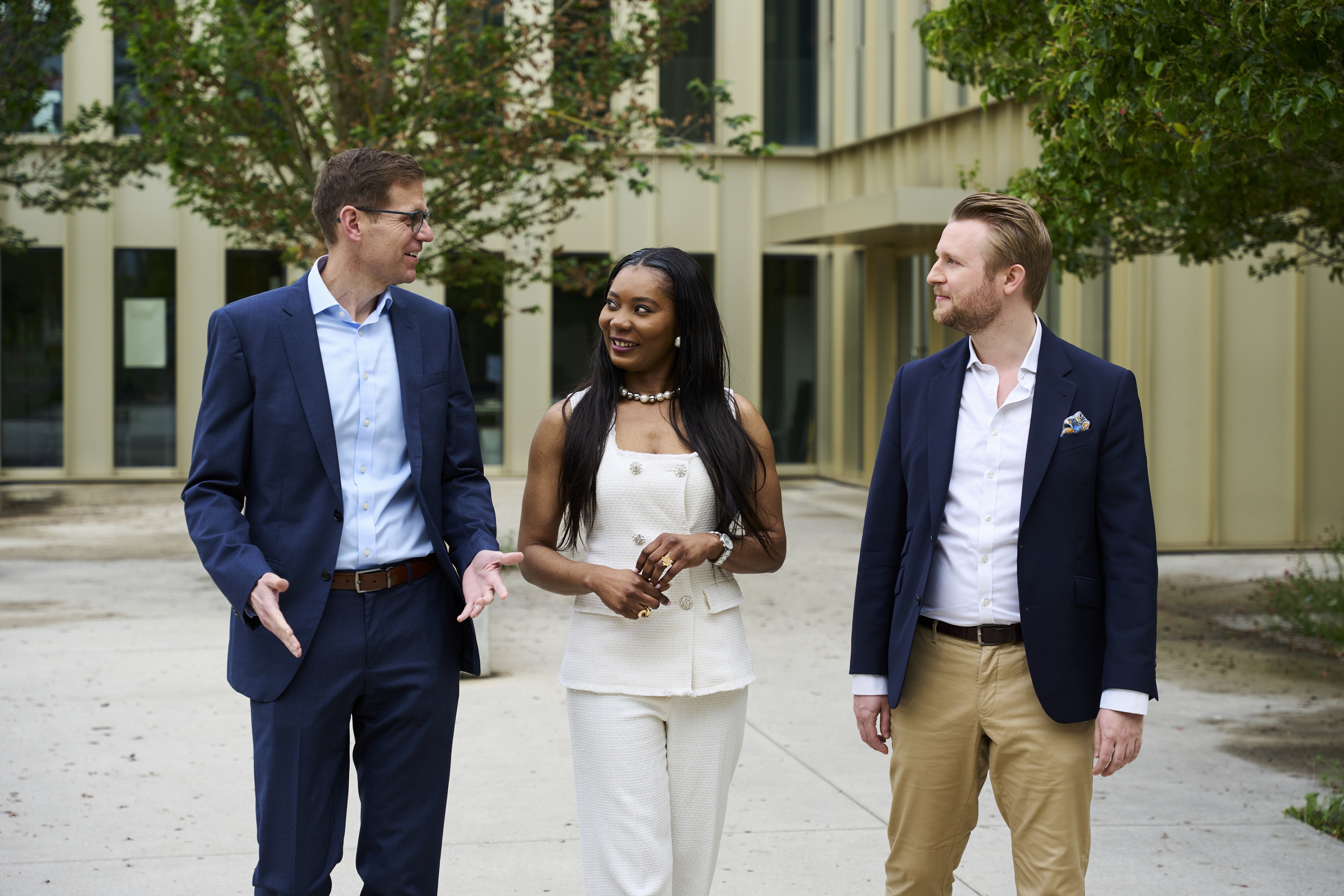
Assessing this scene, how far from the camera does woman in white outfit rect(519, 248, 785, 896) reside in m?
3.25

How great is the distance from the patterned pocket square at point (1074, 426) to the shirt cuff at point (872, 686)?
73 cm

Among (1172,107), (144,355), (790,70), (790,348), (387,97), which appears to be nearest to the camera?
(1172,107)

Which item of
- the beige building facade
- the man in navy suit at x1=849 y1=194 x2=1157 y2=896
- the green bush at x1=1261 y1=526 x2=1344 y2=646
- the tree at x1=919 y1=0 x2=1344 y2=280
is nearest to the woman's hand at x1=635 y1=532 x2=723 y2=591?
the man in navy suit at x1=849 y1=194 x2=1157 y2=896

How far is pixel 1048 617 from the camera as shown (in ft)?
10.3

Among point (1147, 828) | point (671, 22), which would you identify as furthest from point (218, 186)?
point (1147, 828)

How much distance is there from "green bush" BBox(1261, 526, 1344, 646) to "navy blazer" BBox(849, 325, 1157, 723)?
6661 millimetres

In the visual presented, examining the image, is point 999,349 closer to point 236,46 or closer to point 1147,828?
point 1147,828

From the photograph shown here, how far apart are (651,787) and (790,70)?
62.4 feet

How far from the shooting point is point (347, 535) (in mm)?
3283

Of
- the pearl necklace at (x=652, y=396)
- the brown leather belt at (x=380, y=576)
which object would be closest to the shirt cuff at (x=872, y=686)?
the pearl necklace at (x=652, y=396)

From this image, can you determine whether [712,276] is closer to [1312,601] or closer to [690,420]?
[1312,601]

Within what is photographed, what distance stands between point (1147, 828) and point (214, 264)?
17.4 metres

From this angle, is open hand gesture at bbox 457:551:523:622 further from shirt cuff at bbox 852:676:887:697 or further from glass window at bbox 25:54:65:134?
glass window at bbox 25:54:65:134

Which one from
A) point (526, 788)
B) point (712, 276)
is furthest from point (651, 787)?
point (712, 276)
